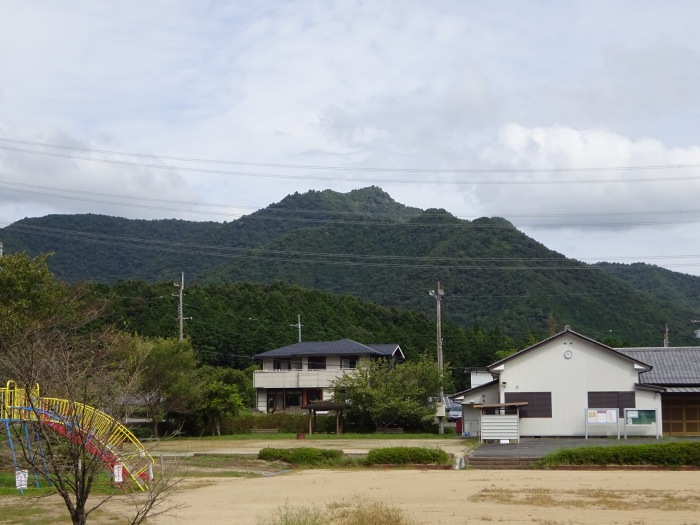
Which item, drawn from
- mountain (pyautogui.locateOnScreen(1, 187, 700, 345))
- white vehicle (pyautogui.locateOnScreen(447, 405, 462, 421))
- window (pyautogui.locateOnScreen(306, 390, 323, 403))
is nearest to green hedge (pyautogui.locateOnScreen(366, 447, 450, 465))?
white vehicle (pyautogui.locateOnScreen(447, 405, 462, 421))

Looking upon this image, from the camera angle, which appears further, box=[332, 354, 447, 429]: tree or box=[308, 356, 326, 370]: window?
box=[308, 356, 326, 370]: window

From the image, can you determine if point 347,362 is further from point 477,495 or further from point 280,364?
point 477,495

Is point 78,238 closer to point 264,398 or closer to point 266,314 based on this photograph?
point 266,314

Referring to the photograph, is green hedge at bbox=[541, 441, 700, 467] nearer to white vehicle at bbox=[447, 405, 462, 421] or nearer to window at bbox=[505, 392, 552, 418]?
window at bbox=[505, 392, 552, 418]

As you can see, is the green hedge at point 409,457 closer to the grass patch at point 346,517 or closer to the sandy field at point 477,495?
the sandy field at point 477,495

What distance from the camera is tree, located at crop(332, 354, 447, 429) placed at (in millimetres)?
42406

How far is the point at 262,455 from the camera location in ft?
101

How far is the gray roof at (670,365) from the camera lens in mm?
38000

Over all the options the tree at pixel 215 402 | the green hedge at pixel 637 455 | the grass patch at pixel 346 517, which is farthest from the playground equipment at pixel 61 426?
the tree at pixel 215 402

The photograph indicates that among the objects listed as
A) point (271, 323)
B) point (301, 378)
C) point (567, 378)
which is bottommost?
point (301, 378)

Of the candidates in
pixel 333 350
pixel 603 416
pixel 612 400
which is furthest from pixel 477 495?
pixel 333 350

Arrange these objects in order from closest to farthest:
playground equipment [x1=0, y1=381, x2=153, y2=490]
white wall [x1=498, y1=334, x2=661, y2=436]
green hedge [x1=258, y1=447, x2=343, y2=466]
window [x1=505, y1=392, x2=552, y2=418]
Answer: playground equipment [x1=0, y1=381, x2=153, y2=490]
green hedge [x1=258, y1=447, x2=343, y2=466]
white wall [x1=498, y1=334, x2=661, y2=436]
window [x1=505, y1=392, x2=552, y2=418]

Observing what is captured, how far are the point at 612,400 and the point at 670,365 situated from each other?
419 cm

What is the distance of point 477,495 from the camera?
66.1 ft
